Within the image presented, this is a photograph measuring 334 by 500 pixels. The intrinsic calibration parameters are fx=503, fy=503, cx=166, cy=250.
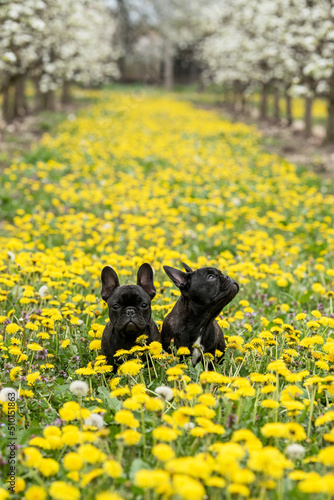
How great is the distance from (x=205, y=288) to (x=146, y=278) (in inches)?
21.3

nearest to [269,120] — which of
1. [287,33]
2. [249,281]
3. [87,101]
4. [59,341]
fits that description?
[287,33]

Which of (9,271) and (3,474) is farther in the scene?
(9,271)

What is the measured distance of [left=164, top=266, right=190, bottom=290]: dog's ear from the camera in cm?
372

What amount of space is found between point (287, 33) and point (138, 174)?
8.92 meters

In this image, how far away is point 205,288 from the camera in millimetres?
3758

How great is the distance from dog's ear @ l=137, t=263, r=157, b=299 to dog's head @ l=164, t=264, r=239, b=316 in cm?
32

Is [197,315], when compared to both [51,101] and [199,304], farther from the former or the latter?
[51,101]

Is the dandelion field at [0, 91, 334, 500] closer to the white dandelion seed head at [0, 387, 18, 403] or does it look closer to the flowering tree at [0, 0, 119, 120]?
the white dandelion seed head at [0, 387, 18, 403]

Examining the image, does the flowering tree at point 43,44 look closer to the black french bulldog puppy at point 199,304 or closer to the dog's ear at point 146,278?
the dog's ear at point 146,278

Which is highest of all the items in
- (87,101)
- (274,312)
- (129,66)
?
(129,66)

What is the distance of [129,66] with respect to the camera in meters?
68.0

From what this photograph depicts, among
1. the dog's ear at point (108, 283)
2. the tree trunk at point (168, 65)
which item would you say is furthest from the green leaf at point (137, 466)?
the tree trunk at point (168, 65)

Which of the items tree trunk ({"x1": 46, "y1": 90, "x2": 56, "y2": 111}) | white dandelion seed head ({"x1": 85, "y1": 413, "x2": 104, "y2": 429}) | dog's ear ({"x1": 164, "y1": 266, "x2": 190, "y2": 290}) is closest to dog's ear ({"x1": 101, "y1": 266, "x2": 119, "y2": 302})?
dog's ear ({"x1": 164, "y1": 266, "x2": 190, "y2": 290})

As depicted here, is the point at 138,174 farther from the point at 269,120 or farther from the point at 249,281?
the point at 269,120
